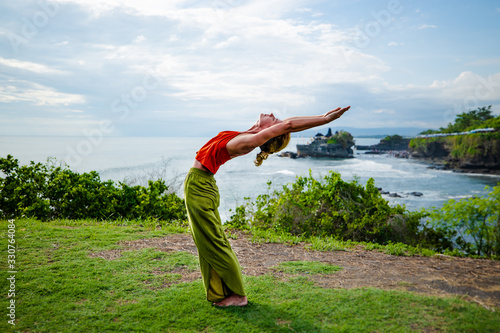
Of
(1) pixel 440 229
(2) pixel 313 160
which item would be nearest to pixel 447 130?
(2) pixel 313 160

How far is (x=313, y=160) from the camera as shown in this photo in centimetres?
2848

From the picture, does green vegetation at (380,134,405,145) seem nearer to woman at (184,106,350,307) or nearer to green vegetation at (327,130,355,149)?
green vegetation at (327,130,355,149)

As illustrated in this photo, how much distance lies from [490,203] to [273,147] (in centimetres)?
468

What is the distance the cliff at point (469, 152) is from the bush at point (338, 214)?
17.4 m

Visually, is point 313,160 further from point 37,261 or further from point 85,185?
point 37,261

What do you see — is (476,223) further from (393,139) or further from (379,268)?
(393,139)

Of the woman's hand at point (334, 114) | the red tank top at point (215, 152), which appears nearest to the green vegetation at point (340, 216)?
the red tank top at point (215, 152)

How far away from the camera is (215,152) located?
147 inches

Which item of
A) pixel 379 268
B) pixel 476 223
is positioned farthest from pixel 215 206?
pixel 476 223

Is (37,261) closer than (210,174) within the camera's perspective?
No

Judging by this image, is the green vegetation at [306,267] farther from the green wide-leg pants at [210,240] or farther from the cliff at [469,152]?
the cliff at [469,152]

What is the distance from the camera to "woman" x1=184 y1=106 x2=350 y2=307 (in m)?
3.70

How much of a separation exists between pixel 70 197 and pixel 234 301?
19.2 ft

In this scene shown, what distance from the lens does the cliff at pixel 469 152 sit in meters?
20.8
